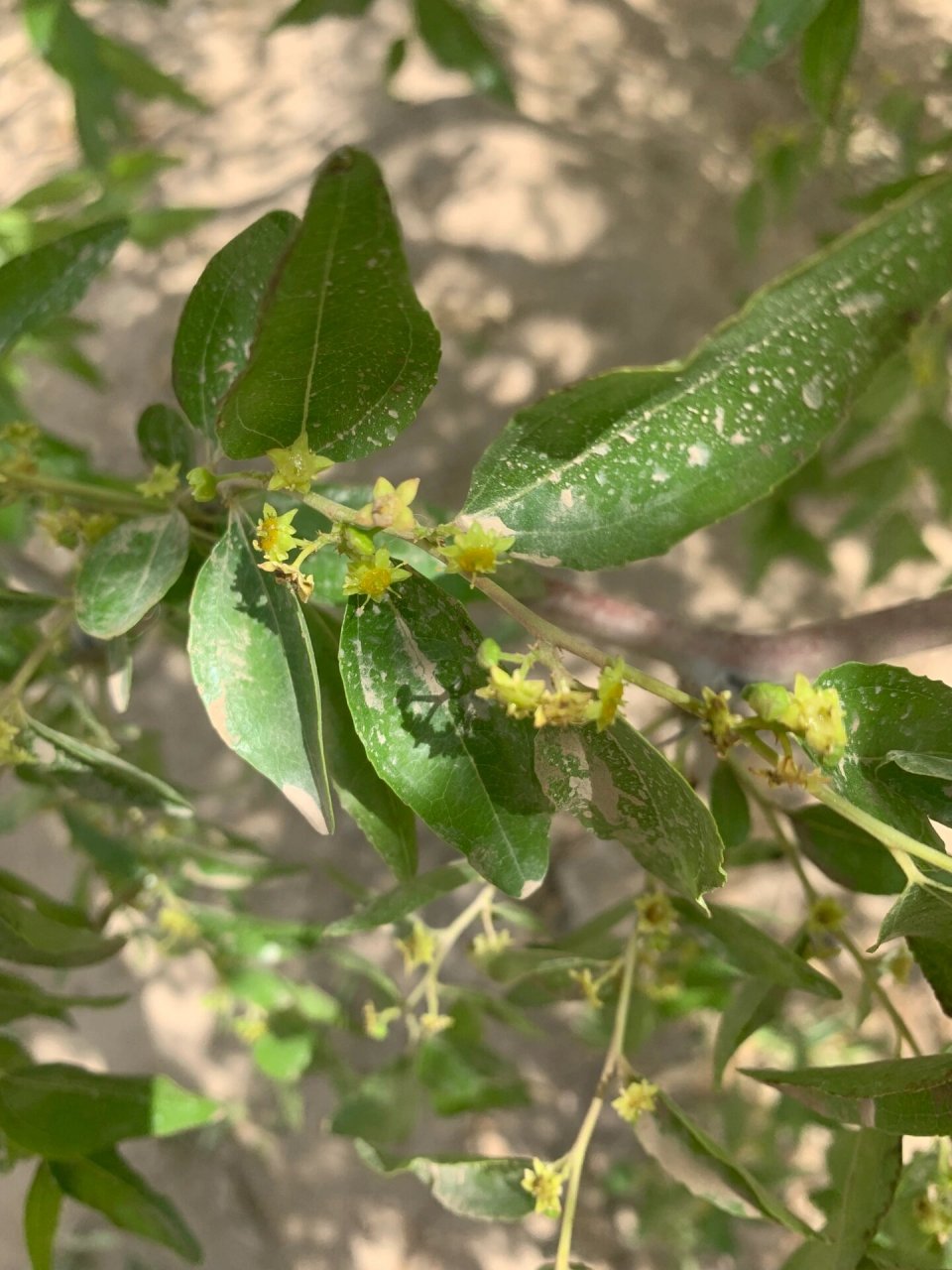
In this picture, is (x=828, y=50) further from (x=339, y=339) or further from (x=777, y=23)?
(x=339, y=339)

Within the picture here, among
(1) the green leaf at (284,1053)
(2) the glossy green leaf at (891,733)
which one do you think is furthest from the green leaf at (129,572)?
(1) the green leaf at (284,1053)

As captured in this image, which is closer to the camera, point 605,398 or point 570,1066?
point 605,398

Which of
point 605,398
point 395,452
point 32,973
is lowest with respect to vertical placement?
point 32,973

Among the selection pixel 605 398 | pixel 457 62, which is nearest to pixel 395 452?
pixel 457 62

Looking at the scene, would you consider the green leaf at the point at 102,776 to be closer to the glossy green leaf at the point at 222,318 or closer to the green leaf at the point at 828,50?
the glossy green leaf at the point at 222,318

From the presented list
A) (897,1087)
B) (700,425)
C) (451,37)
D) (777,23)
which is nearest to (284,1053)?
(897,1087)

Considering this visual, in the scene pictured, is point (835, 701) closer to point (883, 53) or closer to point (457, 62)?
point (457, 62)
